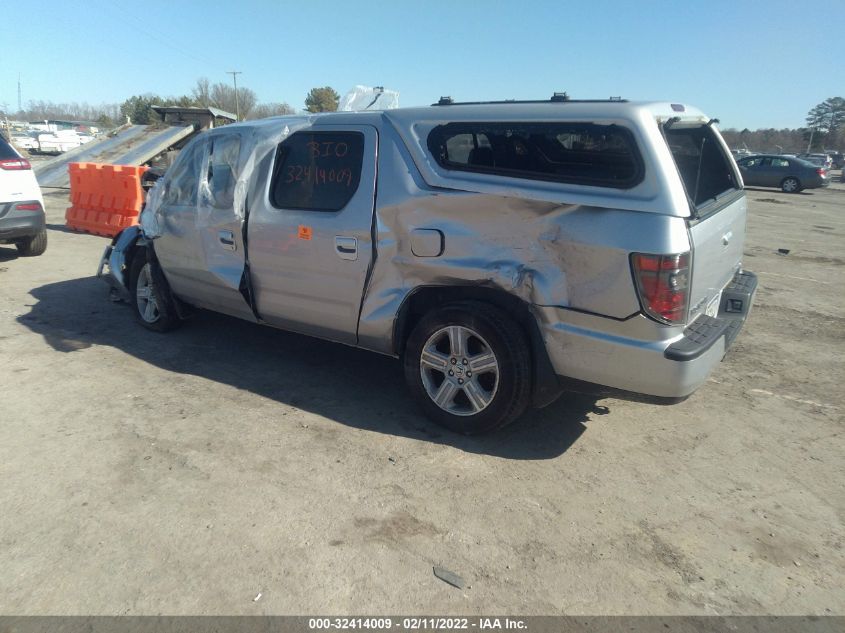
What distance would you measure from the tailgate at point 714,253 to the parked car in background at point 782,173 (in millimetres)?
24932

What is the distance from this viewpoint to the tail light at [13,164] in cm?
745

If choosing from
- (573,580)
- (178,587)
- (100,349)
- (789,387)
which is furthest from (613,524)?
(100,349)

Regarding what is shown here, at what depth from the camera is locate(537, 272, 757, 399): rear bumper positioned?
3.08 meters

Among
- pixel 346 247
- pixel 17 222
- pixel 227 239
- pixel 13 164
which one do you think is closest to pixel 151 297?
pixel 227 239

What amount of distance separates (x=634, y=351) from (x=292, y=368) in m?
2.79

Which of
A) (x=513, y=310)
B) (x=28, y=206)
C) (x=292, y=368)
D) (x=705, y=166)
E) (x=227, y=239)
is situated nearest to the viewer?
(x=513, y=310)

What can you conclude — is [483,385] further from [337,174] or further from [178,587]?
[178,587]

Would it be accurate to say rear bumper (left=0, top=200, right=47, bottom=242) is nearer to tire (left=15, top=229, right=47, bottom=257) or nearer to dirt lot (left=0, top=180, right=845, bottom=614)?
tire (left=15, top=229, right=47, bottom=257)

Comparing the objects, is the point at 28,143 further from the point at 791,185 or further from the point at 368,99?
the point at 791,185

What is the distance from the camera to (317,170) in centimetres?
422

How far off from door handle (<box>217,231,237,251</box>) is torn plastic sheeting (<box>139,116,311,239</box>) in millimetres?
109

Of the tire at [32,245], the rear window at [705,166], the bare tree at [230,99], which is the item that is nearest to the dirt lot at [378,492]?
the rear window at [705,166]

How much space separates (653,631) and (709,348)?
1497 millimetres

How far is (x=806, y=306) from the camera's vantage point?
6.98 meters
